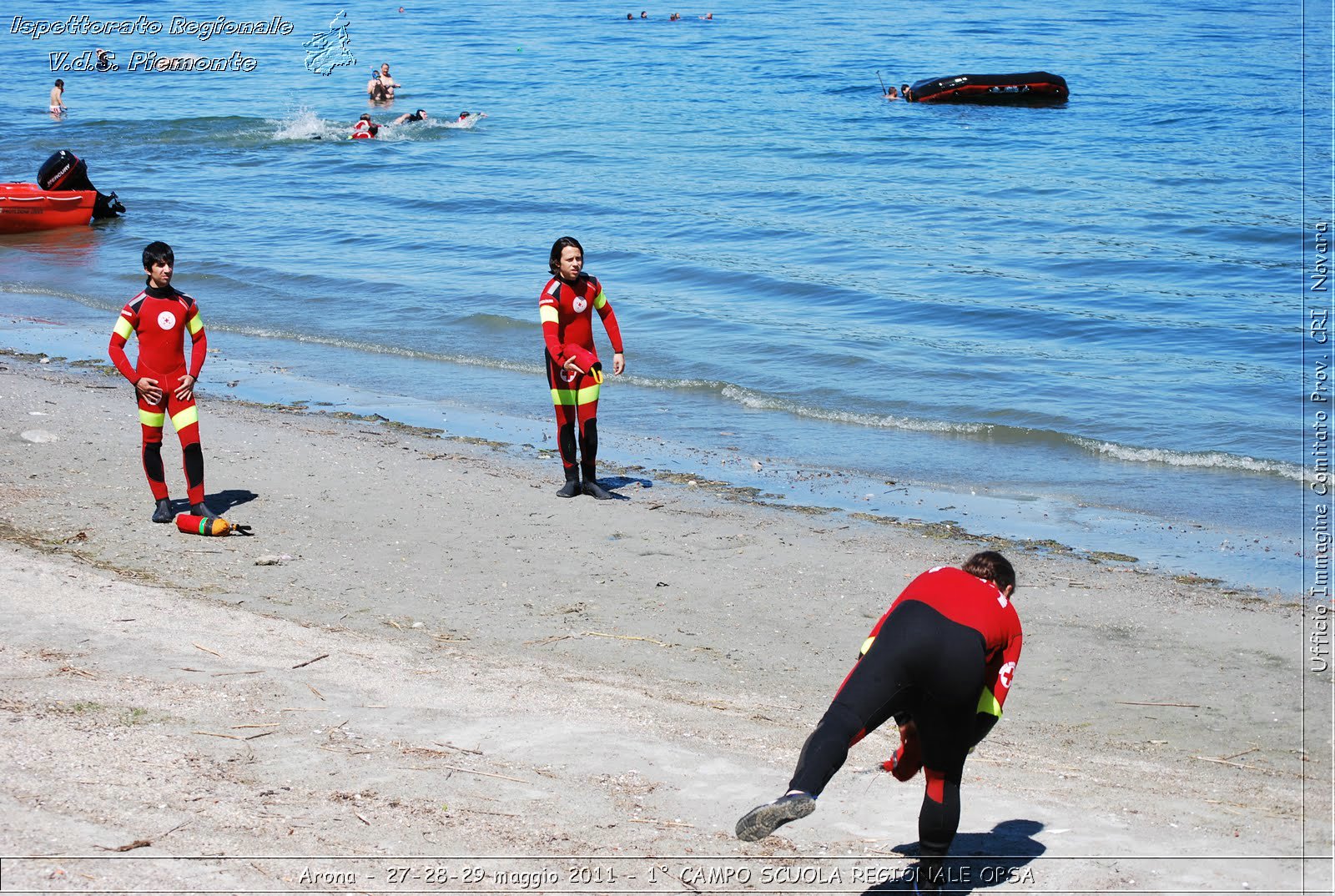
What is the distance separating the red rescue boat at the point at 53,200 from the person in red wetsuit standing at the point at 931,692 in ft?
72.2

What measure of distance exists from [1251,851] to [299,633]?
478cm

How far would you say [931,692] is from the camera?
14.7 feet

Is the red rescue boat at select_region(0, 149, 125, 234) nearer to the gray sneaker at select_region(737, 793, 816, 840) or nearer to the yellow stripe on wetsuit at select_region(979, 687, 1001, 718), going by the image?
the gray sneaker at select_region(737, 793, 816, 840)

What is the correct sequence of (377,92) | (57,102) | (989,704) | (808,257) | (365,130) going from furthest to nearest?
(377,92) → (57,102) → (365,130) → (808,257) → (989,704)

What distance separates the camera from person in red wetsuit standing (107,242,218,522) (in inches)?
348

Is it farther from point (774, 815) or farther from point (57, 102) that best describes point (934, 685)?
point (57, 102)

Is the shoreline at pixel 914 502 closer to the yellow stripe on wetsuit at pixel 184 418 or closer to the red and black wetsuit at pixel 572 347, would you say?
the red and black wetsuit at pixel 572 347

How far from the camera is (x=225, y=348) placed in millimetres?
16031

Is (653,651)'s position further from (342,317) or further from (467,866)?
(342,317)

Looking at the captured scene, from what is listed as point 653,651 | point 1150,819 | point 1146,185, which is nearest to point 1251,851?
point 1150,819

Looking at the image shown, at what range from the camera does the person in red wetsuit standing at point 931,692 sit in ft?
14.6

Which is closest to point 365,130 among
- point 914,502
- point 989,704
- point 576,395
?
point 576,395

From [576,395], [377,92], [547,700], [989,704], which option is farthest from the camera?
[377,92]

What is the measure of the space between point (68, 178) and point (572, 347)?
673 inches
